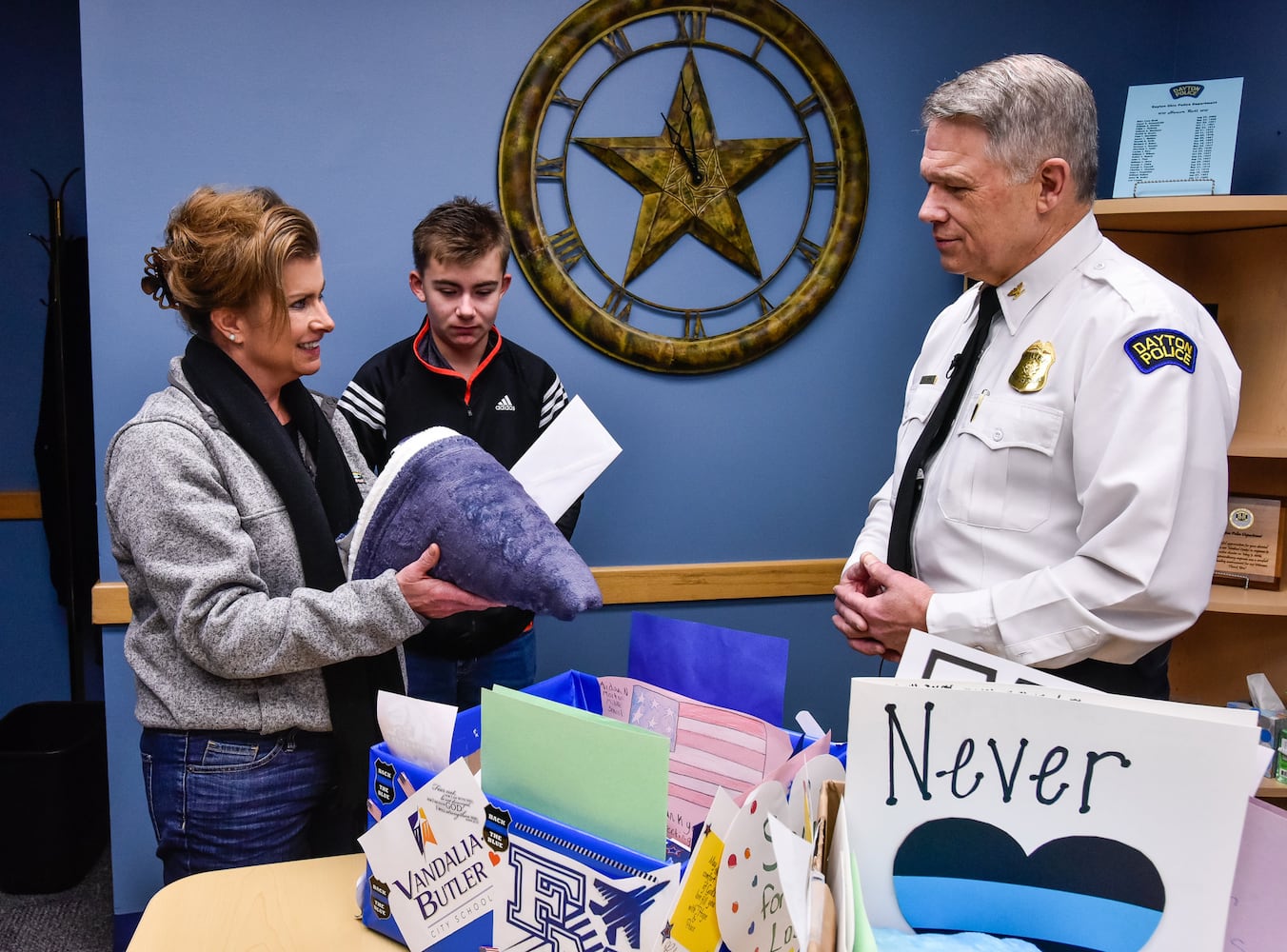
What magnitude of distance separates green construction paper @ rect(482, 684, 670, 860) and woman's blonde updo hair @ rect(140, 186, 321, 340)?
29.4 inches

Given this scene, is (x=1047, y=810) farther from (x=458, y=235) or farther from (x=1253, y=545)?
(x=1253, y=545)

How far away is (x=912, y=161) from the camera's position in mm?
2674

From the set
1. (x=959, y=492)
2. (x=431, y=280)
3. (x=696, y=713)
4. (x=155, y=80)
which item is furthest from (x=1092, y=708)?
(x=155, y=80)

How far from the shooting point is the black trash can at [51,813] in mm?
2492

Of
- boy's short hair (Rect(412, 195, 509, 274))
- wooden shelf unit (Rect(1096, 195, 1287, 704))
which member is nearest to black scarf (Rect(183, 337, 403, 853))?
boy's short hair (Rect(412, 195, 509, 274))

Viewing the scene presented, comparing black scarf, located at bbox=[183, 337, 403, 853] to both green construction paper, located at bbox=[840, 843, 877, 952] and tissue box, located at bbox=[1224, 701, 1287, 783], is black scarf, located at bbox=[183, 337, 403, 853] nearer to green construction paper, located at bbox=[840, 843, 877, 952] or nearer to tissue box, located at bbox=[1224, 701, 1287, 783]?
green construction paper, located at bbox=[840, 843, 877, 952]

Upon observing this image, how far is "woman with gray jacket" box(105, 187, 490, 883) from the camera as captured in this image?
1194 mm

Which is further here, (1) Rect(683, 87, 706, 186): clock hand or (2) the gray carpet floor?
(1) Rect(683, 87, 706, 186): clock hand

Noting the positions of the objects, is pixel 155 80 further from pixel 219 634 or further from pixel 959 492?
pixel 959 492

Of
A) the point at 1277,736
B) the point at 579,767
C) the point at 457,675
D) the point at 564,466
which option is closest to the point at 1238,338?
→ the point at 1277,736

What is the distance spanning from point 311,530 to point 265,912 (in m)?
0.47

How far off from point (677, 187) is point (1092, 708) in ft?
6.67

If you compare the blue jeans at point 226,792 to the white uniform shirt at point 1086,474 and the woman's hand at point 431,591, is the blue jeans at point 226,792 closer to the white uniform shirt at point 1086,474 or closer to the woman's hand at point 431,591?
the woman's hand at point 431,591

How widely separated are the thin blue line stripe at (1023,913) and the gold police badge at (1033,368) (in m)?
0.77
